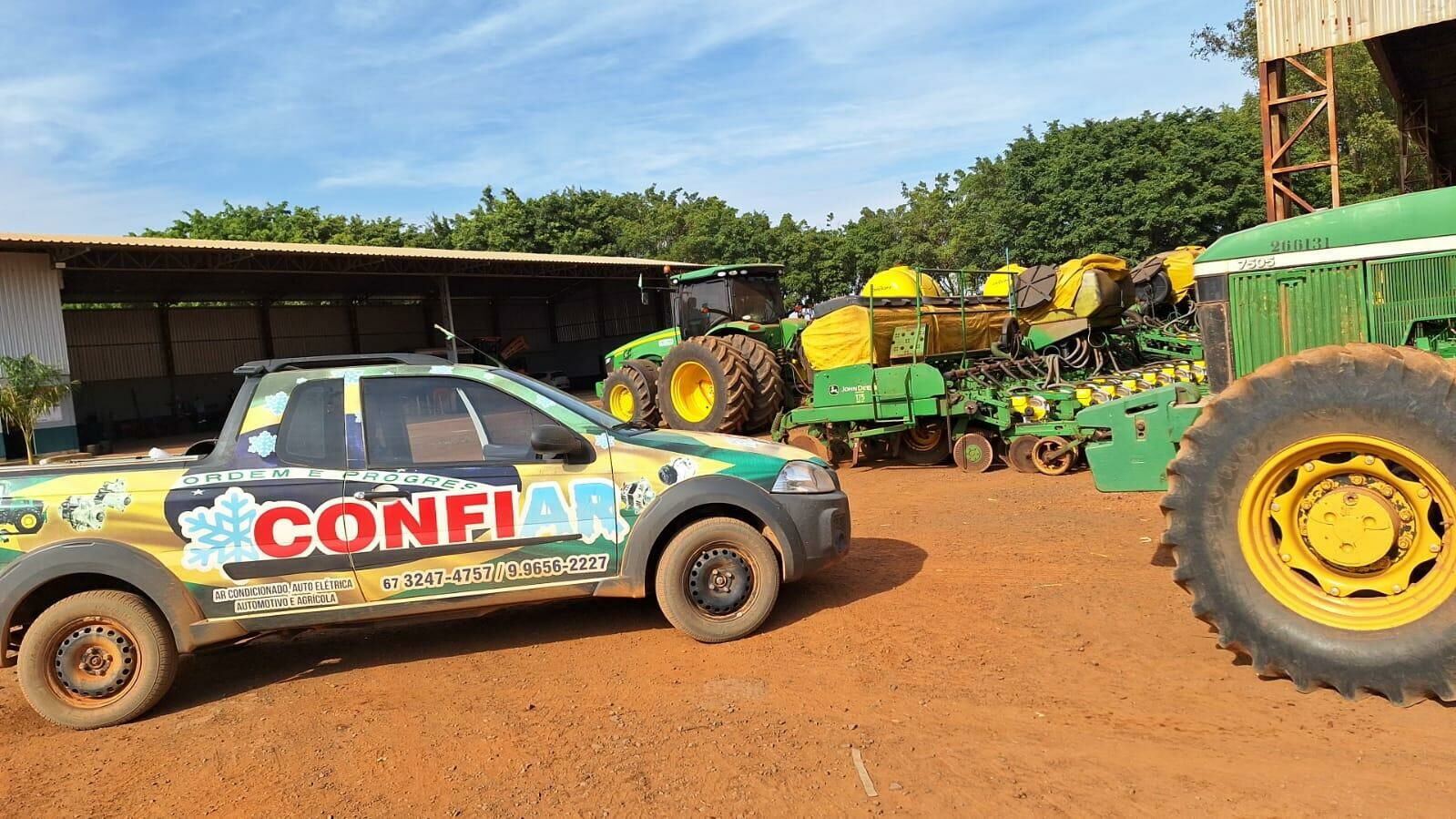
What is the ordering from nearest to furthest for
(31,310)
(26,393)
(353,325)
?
(26,393) < (31,310) < (353,325)

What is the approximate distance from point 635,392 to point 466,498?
932 centimetres

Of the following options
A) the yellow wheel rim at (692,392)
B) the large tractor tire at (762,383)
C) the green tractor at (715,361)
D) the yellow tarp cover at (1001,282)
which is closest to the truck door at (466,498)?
the green tractor at (715,361)

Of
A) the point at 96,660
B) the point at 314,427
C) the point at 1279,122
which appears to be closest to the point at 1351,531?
the point at 314,427

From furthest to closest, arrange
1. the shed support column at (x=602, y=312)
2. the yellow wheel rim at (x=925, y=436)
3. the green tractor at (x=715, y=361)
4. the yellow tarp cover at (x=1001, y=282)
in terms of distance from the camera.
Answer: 1. the shed support column at (x=602, y=312)
2. the green tractor at (x=715, y=361)
3. the yellow tarp cover at (x=1001, y=282)
4. the yellow wheel rim at (x=925, y=436)

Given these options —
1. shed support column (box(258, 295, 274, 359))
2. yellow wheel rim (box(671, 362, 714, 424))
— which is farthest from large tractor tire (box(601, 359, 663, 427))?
shed support column (box(258, 295, 274, 359))

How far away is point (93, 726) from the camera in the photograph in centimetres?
428

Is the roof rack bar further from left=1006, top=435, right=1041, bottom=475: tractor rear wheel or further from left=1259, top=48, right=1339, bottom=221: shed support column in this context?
left=1259, top=48, right=1339, bottom=221: shed support column

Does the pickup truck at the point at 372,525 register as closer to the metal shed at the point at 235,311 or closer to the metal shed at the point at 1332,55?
the metal shed at the point at 1332,55

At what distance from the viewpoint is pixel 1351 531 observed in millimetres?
3594

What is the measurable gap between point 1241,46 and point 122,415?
140 ft

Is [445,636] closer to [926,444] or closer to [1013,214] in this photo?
[926,444]

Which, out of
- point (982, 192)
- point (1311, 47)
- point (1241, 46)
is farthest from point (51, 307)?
point (1241, 46)

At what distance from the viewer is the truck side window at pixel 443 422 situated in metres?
4.73

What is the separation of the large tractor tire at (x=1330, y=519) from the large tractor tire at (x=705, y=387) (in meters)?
8.15
